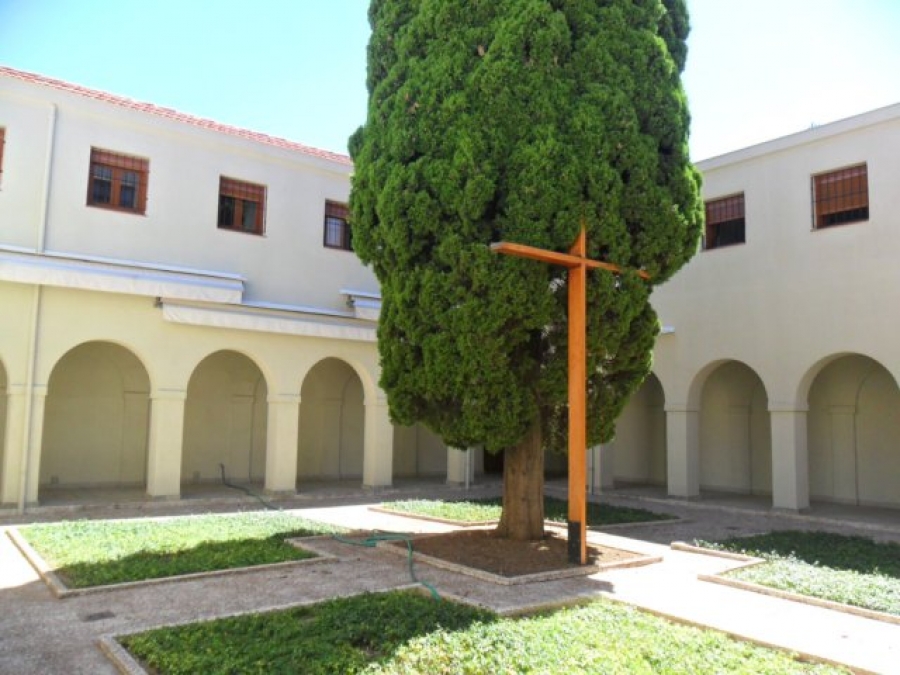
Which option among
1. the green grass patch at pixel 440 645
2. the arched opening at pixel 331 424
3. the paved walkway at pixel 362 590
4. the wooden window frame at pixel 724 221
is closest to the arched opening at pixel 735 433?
the wooden window frame at pixel 724 221

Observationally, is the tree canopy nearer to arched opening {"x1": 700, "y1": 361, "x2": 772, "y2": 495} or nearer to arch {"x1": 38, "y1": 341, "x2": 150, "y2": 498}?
arch {"x1": 38, "y1": 341, "x2": 150, "y2": 498}

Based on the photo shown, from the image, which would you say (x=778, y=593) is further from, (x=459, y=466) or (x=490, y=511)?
(x=459, y=466)

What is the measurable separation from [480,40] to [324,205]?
333 inches

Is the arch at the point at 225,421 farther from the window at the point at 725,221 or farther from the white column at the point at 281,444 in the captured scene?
the window at the point at 725,221

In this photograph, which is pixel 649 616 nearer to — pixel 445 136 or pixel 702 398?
pixel 445 136

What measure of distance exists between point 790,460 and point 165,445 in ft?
39.4

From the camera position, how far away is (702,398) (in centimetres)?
1883

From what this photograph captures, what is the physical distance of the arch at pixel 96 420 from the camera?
51.1ft

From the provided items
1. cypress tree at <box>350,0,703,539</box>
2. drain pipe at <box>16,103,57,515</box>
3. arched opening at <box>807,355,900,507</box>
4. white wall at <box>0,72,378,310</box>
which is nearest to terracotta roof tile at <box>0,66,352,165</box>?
white wall at <box>0,72,378,310</box>

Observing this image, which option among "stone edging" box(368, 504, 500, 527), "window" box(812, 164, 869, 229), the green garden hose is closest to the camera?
the green garden hose

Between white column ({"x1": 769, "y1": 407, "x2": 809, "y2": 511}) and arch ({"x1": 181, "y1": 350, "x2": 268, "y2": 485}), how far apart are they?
1129 cm

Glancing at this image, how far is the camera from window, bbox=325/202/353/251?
1742cm

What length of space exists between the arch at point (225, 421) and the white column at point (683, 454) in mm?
9485

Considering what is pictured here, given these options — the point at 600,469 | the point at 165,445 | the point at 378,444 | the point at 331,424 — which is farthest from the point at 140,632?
the point at 600,469
